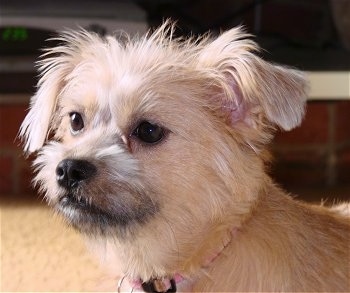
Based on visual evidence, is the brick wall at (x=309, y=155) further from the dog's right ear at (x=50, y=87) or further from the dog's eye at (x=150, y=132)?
the dog's eye at (x=150, y=132)

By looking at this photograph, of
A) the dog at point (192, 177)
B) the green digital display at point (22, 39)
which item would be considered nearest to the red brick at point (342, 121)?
the green digital display at point (22, 39)

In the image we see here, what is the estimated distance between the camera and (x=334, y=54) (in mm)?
2336

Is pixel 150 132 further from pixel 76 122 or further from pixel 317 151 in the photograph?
pixel 317 151

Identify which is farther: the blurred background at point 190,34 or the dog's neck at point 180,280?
the blurred background at point 190,34

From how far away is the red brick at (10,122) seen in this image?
2.41 metres

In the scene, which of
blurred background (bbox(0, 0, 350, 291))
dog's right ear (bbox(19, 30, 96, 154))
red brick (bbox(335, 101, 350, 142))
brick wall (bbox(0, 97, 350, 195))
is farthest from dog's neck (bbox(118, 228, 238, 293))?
red brick (bbox(335, 101, 350, 142))

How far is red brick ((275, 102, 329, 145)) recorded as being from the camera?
250cm

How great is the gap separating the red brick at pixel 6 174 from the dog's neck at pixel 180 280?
52.2 inches

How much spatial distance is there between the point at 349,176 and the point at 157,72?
1.51 metres

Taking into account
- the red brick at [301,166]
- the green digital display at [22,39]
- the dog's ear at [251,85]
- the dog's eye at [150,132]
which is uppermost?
the dog's ear at [251,85]

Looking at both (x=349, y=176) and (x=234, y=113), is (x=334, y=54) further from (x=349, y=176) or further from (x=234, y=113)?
(x=234, y=113)

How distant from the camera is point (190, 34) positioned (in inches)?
85.3

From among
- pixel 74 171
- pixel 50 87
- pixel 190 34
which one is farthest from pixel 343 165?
pixel 74 171

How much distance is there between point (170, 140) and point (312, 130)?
1415 millimetres
